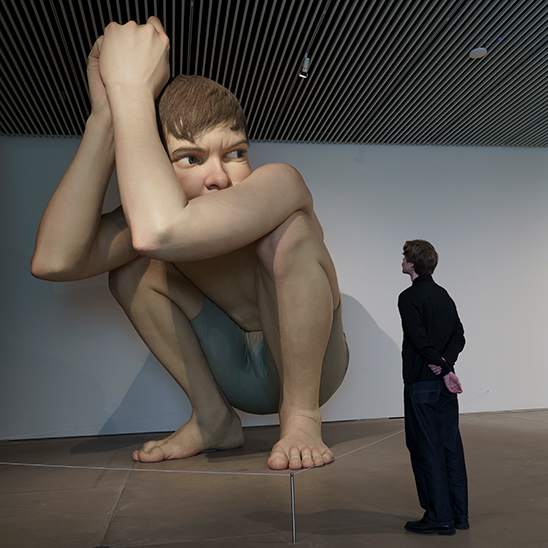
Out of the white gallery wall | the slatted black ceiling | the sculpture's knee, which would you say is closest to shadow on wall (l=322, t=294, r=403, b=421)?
the white gallery wall

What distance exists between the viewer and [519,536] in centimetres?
134

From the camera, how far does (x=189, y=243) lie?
5.12ft

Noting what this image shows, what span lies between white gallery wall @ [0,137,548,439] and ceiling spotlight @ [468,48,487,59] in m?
1.33

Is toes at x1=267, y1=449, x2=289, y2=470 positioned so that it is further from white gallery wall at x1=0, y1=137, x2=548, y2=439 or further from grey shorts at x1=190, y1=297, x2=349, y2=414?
white gallery wall at x1=0, y1=137, x2=548, y2=439

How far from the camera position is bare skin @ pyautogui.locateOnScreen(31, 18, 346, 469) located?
1601 mm

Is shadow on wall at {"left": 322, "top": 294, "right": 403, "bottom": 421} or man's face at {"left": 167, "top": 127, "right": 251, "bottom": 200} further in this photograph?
shadow on wall at {"left": 322, "top": 294, "right": 403, "bottom": 421}

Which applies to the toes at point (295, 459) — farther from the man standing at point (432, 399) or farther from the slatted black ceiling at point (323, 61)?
the slatted black ceiling at point (323, 61)

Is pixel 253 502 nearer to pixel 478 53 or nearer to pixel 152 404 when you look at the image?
pixel 152 404

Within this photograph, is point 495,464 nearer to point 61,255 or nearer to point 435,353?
point 435,353

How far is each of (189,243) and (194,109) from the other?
702mm

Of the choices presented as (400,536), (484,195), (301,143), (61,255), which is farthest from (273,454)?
(484,195)

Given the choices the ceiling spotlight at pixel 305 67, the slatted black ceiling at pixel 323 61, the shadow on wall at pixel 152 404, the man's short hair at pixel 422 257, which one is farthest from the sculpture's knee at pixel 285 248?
the shadow on wall at pixel 152 404

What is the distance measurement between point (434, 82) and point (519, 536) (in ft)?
10.0

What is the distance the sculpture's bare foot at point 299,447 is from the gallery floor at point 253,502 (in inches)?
2.4
